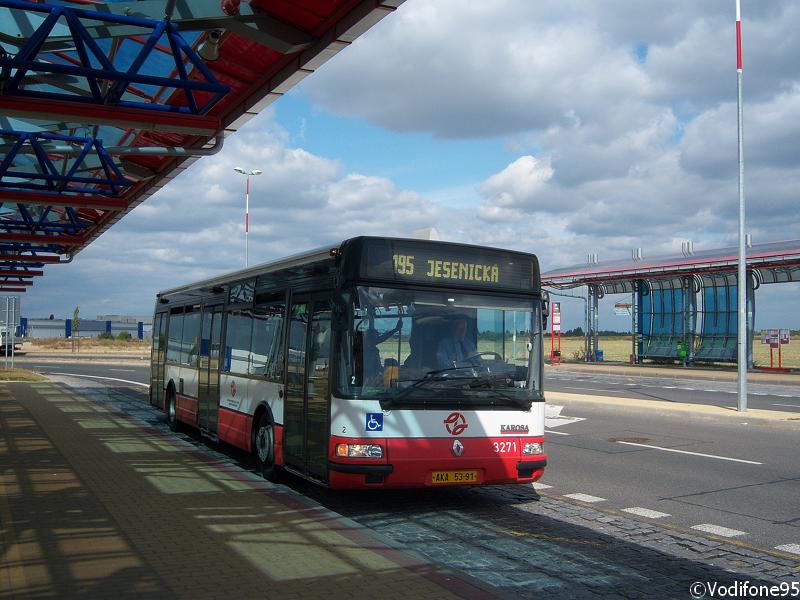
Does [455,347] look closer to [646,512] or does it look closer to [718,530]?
[646,512]

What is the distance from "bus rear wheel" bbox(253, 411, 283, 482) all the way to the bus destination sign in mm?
2724

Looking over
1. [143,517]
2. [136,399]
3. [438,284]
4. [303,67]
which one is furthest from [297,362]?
[136,399]

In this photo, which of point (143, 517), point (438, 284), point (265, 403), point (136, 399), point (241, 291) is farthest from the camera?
point (136, 399)

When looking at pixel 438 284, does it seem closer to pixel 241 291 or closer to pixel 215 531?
pixel 215 531

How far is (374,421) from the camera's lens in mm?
7832

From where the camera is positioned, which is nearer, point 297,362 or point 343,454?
point 343,454

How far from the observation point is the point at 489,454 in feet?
27.2

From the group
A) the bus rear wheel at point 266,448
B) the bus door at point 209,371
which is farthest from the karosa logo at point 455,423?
the bus door at point 209,371

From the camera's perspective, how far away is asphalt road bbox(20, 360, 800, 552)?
8.23m

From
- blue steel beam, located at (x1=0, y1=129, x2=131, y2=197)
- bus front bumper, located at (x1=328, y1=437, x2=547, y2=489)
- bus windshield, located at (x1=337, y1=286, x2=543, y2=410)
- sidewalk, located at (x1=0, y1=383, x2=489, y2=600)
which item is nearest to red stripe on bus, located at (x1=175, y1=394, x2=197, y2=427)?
sidewalk, located at (x1=0, y1=383, x2=489, y2=600)

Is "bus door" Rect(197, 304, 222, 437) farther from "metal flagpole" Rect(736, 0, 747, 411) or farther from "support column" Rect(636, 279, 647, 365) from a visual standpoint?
"support column" Rect(636, 279, 647, 365)

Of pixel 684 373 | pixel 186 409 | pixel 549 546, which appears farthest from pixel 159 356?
pixel 684 373

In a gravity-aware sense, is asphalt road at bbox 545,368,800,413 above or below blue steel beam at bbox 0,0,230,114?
below

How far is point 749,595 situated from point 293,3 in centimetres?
642
